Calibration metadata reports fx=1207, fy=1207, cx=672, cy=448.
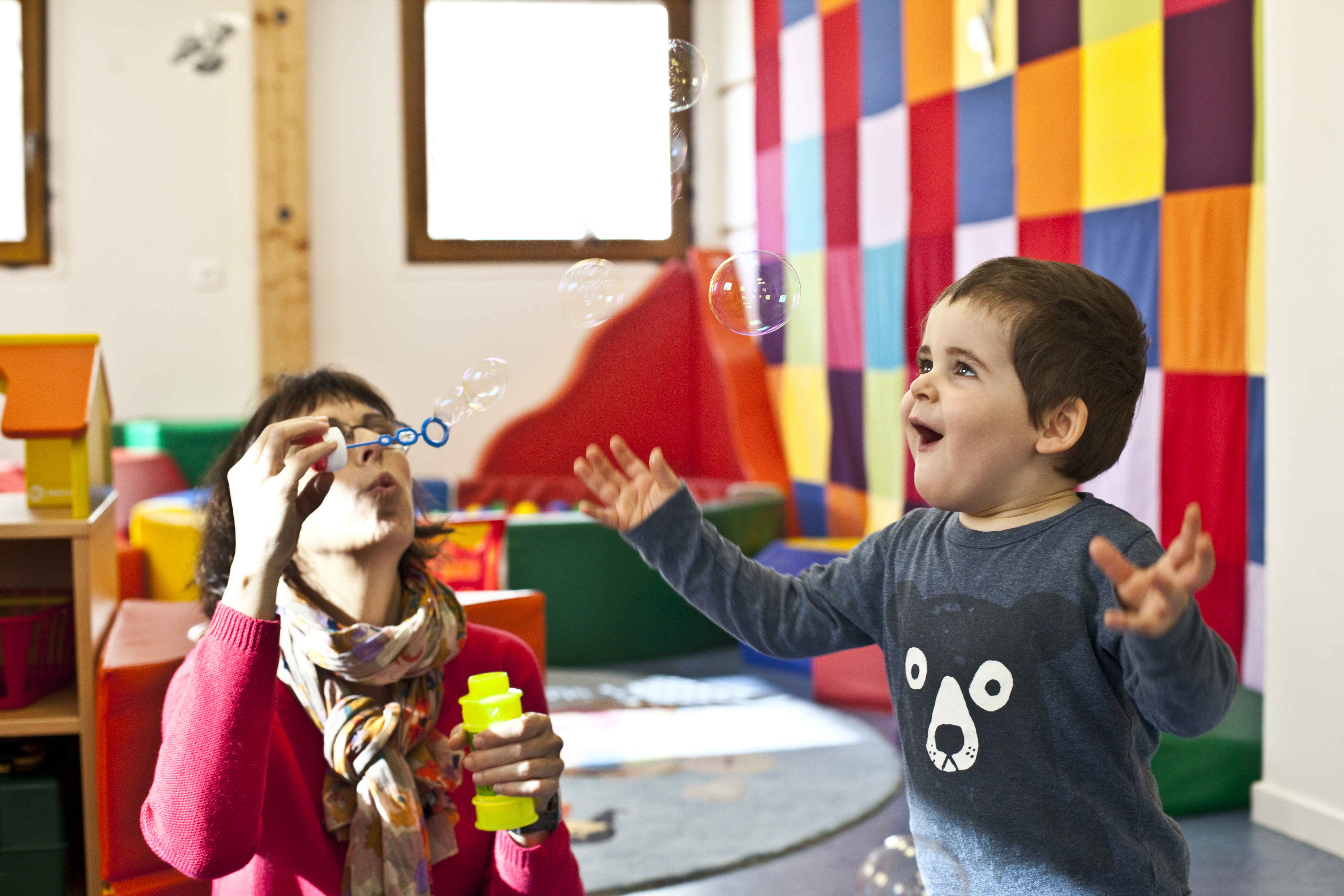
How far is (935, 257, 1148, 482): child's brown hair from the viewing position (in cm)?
103

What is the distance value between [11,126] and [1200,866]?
200 inches

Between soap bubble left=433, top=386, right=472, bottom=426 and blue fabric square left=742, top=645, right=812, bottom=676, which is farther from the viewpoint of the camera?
blue fabric square left=742, top=645, right=812, bottom=676

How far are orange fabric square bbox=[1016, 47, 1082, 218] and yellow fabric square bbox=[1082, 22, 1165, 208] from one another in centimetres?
4

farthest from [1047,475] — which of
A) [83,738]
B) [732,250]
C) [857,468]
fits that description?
[732,250]

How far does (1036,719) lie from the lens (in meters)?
0.97

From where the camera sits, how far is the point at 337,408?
4.34ft

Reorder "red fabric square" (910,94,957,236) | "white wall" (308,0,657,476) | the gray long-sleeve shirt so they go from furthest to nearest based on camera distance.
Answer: "white wall" (308,0,657,476), "red fabric square" (910,94,957,236), the gray long-sleeve shirt

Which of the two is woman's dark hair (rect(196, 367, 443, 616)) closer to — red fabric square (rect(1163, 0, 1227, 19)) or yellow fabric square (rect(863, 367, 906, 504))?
red fabric square (rect(1163, 0, 1227, 19))

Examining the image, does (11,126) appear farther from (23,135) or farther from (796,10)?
(796,10)

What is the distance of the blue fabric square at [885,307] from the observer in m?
3.90

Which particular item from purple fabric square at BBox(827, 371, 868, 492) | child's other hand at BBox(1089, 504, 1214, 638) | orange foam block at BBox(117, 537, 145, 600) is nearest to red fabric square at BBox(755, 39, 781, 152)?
purple fabric square at BBox(827, 371, 868, 492)

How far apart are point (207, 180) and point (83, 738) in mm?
4179

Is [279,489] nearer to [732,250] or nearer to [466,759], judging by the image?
[466,759]

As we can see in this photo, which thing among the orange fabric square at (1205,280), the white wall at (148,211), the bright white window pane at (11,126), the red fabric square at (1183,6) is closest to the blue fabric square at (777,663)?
the orange fabric square at (1205,280)
